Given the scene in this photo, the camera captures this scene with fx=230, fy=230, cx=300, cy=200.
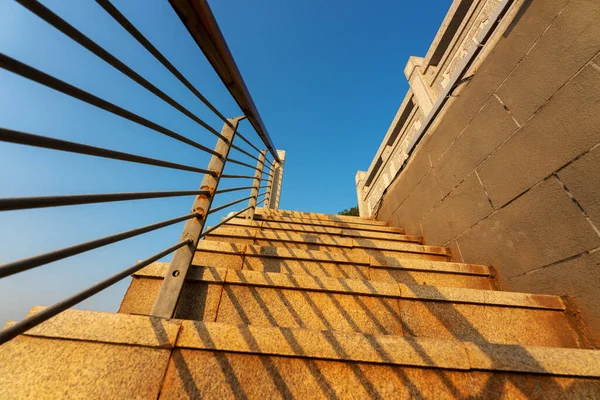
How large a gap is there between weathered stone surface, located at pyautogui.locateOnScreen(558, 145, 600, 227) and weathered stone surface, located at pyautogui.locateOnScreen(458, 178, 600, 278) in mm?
49

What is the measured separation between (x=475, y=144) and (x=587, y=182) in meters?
1.08

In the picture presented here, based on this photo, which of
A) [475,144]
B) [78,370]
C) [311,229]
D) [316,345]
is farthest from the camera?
[311,229]

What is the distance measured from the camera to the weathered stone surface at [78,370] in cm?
75

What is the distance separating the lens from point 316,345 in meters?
0.91

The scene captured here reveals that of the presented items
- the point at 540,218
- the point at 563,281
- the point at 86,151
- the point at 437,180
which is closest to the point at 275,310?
the point at 86,151

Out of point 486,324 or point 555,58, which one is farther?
point 555,58

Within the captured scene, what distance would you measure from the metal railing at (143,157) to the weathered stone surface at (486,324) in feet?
4.26

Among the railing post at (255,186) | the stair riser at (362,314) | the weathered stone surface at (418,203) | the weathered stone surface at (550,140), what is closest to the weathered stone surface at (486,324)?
the stair riser at (362,314)

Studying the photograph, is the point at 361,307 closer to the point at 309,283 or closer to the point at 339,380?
the point at 309,283

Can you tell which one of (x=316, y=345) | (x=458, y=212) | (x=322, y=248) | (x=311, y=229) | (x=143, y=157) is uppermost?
(x=458, y=212)

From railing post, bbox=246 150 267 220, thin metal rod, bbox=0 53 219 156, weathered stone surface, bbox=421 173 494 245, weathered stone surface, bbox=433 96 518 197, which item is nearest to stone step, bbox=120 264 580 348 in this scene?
thin metal rod, bbox=0 53 219 156

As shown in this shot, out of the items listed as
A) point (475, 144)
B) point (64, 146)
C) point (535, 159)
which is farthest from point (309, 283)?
point (475, 144)

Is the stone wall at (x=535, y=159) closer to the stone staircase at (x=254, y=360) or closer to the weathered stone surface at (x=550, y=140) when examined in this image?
the weathered stone surface at (x=550, y=140)

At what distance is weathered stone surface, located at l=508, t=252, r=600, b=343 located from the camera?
4.18 feet
